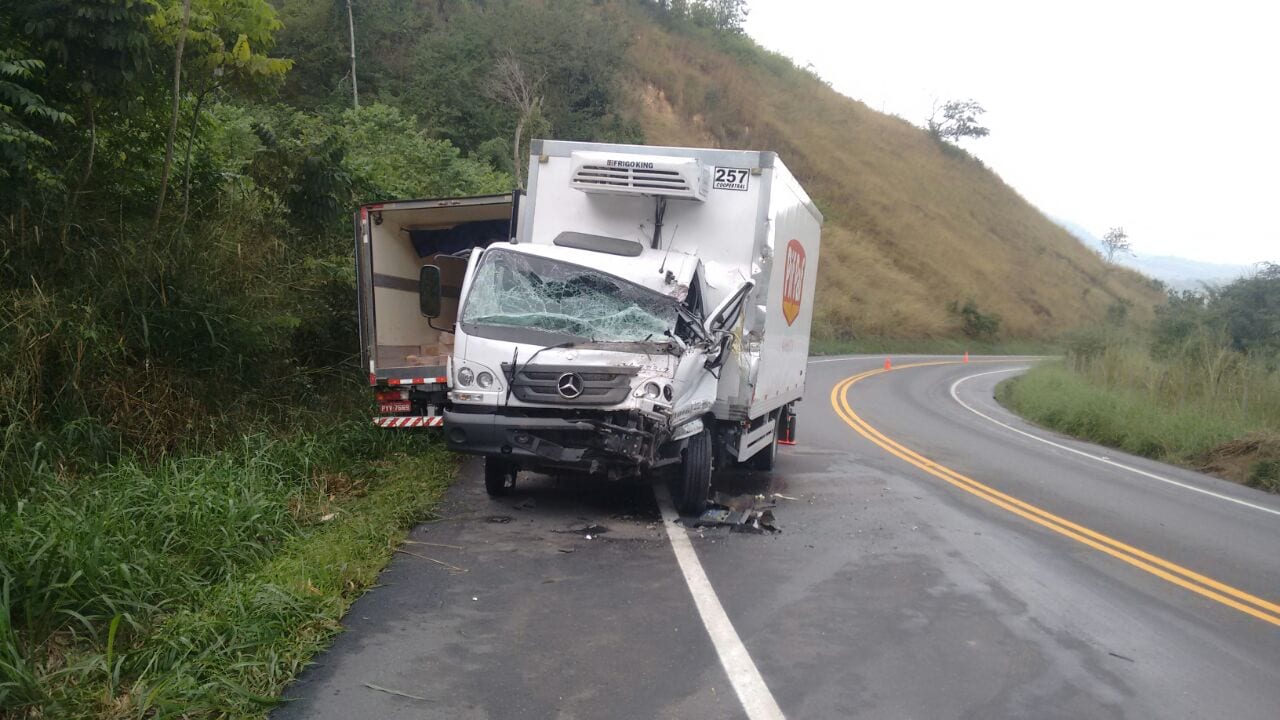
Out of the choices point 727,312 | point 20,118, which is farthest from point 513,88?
point 727,312

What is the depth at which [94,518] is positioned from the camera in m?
5.83

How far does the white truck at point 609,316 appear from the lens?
774 cm

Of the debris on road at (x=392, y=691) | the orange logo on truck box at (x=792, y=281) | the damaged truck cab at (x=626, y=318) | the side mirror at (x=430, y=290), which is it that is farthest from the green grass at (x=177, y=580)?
the orange logo on truck box at (x=792, y=281)

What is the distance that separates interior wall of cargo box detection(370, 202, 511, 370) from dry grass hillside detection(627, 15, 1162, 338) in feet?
123

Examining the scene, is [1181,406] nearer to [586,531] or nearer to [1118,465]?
[1118,465]

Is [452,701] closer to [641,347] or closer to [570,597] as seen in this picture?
[570,597]

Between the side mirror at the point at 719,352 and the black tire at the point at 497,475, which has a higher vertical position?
the side mirror at the point at 719,352

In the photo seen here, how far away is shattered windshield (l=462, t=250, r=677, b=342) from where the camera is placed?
27.0ft

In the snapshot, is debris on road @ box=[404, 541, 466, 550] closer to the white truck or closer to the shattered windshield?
the white truck

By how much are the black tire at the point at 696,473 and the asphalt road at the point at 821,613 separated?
0.40 metres

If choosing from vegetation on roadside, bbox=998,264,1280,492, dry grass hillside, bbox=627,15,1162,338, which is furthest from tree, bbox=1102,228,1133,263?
vegetation on roadside, bbox=998,264,1280,492

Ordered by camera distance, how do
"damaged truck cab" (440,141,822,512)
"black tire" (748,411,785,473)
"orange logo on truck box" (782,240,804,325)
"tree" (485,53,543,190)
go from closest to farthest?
"damaged truck cab" (440,141,822,512), "orange logo on truck box" (782,240,804,325), "black tire" (748,411,785,473), "tree" (485,53,543,190)

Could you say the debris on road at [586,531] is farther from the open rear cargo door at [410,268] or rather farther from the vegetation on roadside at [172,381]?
the open rear cargo door at [410,268]

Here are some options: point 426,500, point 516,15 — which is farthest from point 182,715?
point 516,15
